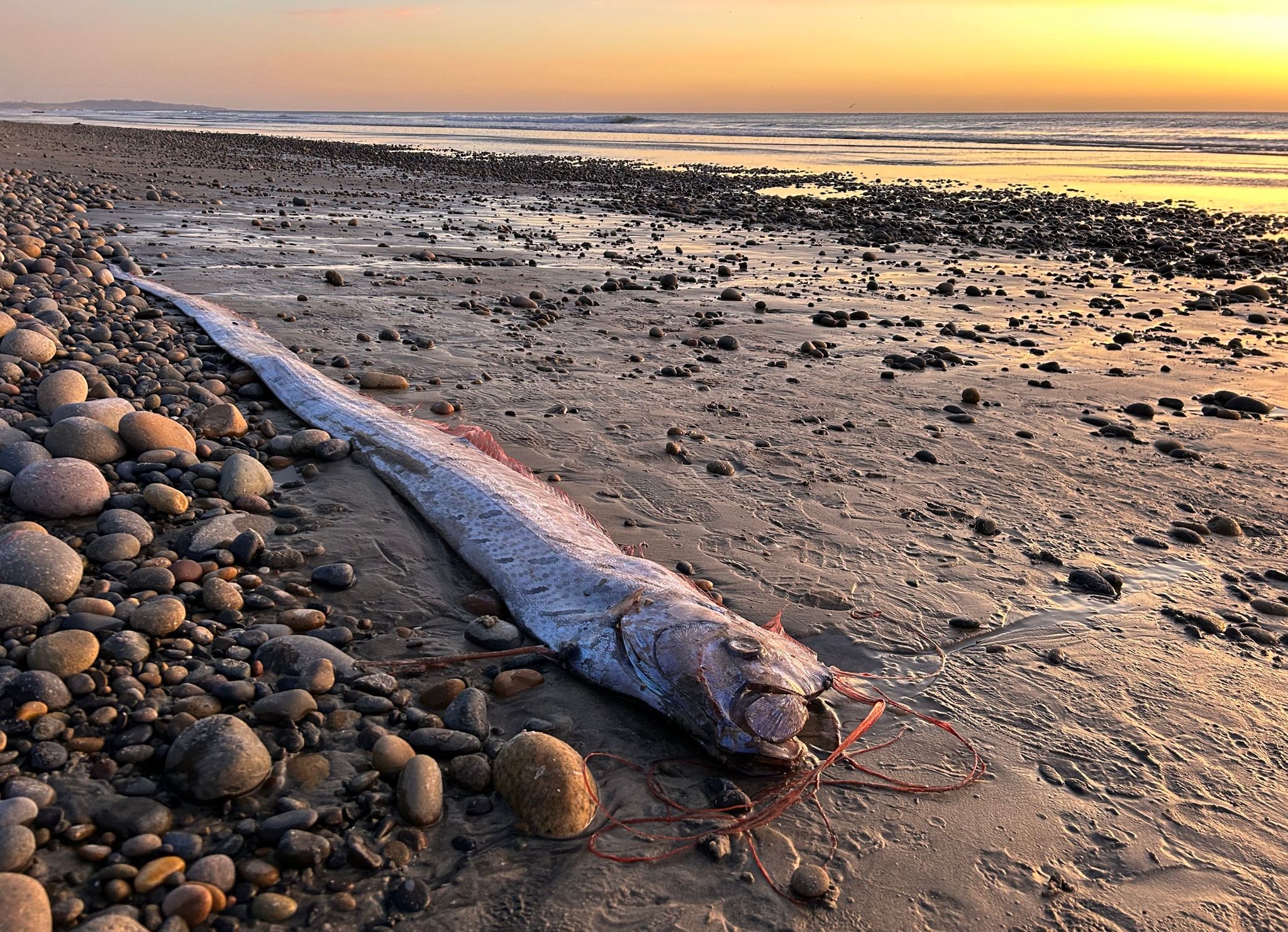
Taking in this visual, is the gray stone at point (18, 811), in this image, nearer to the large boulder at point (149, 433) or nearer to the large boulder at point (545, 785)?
the large boulder at point (545, 785)

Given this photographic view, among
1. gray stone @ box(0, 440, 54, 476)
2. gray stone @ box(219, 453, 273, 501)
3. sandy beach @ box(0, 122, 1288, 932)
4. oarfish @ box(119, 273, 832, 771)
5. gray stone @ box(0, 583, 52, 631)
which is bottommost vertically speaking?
sandy beach @ box(0, 122, 1288, 932)

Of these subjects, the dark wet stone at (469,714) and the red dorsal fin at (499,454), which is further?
the red dorsal fin at (499,454)

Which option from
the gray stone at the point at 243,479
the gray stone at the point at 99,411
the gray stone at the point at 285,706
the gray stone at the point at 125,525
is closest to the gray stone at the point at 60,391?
the gray stone at the point at 99,411

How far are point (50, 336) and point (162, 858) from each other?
6.15 meters

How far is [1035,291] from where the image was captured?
40.1 ft

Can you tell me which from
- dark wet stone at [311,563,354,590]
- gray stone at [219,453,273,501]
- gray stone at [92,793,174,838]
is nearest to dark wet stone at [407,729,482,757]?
gray stone at [92,793,174,838]

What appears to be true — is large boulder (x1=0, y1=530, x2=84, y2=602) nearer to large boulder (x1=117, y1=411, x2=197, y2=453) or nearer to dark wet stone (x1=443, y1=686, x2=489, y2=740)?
large boulder (x1=117, y1=411, x2=197, y2=453)

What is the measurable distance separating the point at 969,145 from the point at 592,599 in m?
53.5

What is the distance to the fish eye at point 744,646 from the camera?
10.4ft

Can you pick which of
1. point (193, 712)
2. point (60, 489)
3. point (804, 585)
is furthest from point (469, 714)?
point (60, 489)

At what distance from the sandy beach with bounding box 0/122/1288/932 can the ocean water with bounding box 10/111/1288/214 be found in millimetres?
19636

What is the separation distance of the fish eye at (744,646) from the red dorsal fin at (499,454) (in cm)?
174

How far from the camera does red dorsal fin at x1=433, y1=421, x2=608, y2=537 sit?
5006mm

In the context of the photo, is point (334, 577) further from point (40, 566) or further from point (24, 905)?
point (24, 905)
